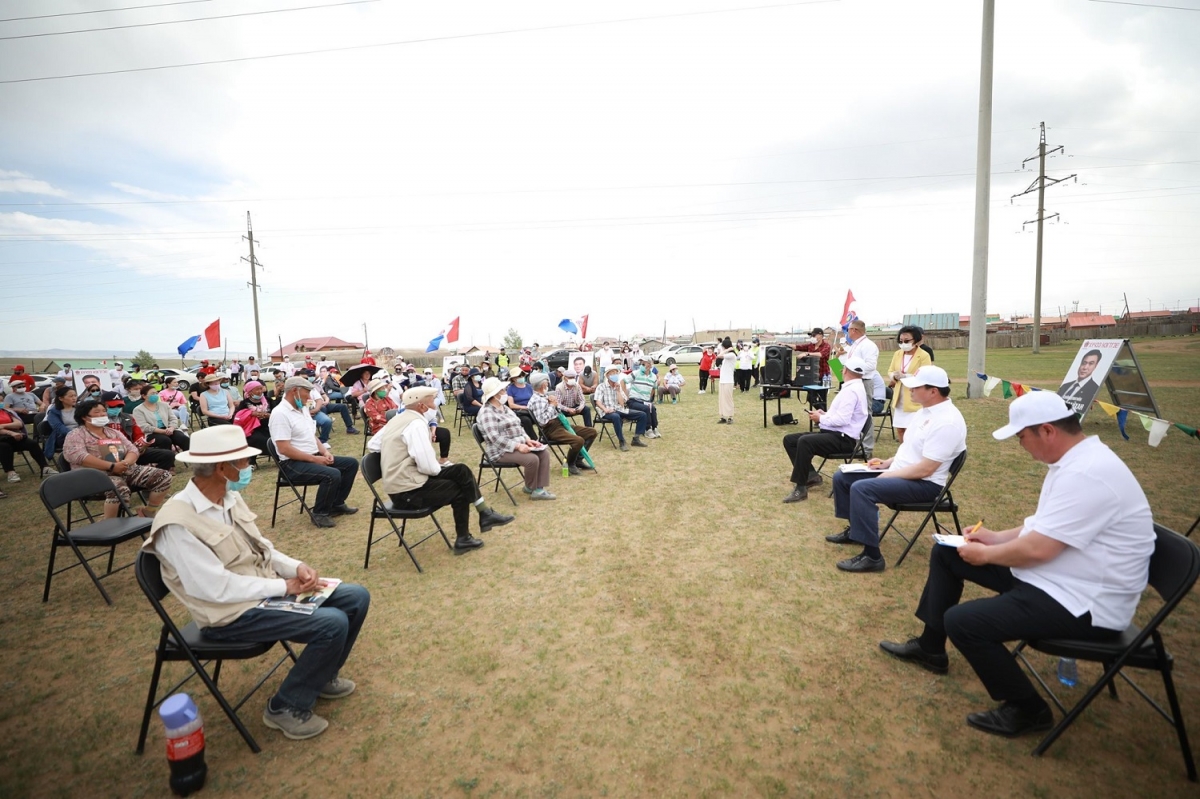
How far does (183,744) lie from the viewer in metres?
2.30

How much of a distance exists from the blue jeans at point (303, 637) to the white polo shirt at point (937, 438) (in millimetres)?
4057

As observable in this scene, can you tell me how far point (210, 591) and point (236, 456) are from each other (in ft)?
2.17

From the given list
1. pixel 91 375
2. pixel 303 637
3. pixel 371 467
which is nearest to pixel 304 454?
pixel 371 467

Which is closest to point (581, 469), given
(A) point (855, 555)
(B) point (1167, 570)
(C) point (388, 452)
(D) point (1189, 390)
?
(C) point (388, 452)

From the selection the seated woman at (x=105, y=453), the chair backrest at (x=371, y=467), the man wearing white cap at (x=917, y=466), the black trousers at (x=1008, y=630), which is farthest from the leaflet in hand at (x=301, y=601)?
the man wearing white cap at (x=917, y=466)

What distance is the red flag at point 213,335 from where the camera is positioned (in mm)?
19297

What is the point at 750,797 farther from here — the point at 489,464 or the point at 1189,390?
the point at 1189,390

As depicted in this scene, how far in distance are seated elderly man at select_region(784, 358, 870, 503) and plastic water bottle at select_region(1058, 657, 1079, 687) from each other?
117 inches

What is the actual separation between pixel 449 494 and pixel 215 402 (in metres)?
7.37

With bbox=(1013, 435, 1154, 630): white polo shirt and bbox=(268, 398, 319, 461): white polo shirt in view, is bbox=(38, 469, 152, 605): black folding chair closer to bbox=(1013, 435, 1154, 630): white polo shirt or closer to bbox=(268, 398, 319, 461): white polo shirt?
bbox=(268, 398, 319, 461): white polo shirt

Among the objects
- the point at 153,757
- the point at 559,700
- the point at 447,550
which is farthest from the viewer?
the point at 447,550

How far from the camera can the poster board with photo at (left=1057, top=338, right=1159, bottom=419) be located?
808cm

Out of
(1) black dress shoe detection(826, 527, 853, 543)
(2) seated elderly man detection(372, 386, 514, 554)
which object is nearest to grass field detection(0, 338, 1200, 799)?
(1) black dress shoe detection(826, 527, 853, 543)

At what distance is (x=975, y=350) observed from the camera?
12.2 meters
